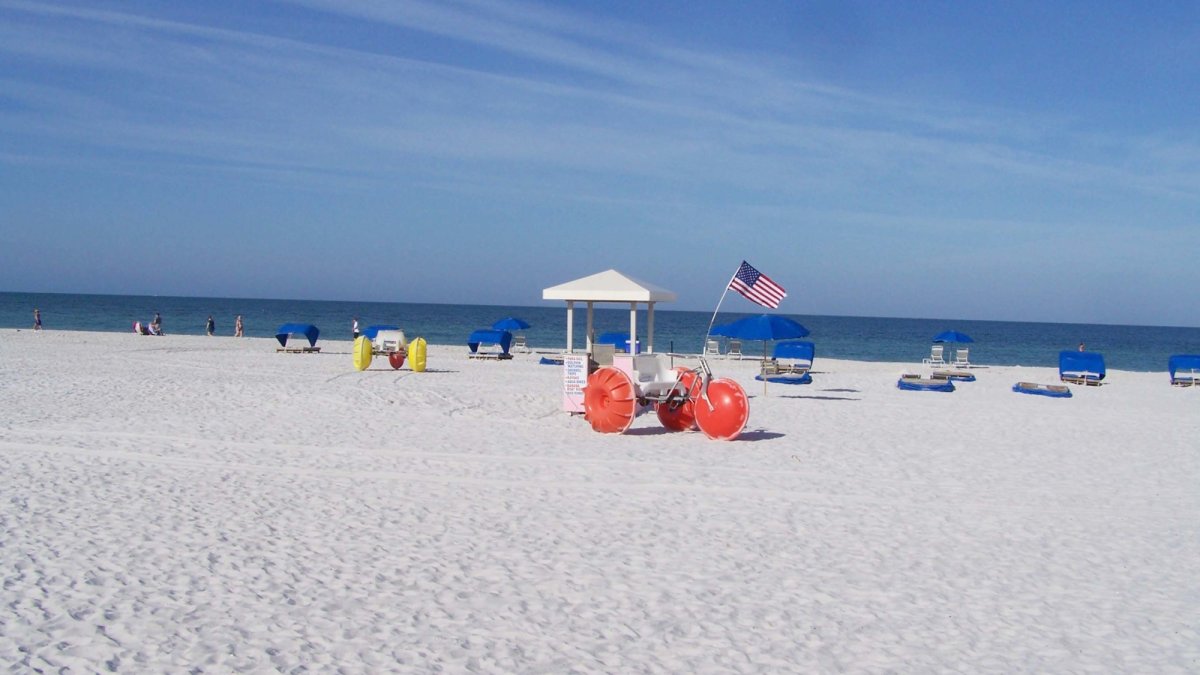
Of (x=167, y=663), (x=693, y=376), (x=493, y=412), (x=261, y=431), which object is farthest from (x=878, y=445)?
(x=167, y=663)

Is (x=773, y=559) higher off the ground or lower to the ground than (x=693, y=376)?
lower

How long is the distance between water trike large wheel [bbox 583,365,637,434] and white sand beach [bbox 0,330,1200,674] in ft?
0.74

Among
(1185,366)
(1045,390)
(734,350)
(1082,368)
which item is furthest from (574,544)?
(734,350)

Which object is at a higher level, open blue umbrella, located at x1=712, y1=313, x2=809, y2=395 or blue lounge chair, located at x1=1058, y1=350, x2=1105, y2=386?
open blue umbrella, located at x1=712, y1=313, x2=809, y2=395

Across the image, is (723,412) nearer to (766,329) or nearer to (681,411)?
(681,411)

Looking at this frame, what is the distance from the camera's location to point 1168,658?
4.70m

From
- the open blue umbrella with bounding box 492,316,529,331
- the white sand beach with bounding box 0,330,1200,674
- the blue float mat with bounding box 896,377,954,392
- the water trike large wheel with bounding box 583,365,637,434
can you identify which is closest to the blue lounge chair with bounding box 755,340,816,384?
the blue float mat with bounding box 896,377,954,392

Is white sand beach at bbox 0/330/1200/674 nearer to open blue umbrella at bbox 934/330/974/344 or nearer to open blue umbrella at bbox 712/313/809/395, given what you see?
open blue umbrella at bbox 712/313/809/395

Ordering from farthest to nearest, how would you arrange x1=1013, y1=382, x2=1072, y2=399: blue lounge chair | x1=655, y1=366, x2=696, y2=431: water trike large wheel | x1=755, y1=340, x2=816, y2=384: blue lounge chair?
x1=755, y1=340, x2=816, y2=384: blue lounge chair, x1=1013, y1=382, x2=1072, y2=399: blue lounge chair, x1=655, y1=366, x2=696, y2=431: water trike large wheel

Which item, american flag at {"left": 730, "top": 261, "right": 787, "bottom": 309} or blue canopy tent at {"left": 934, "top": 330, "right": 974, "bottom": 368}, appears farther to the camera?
blue canopy tent at {"left": 934, "top": 330, "right": 974, "bottom": 368}

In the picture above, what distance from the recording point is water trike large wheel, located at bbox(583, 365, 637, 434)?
37.7 feet

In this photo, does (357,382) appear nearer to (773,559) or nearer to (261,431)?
(261,431)

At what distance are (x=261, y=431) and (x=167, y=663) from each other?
7082mm

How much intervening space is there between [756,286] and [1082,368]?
13.4 metres
